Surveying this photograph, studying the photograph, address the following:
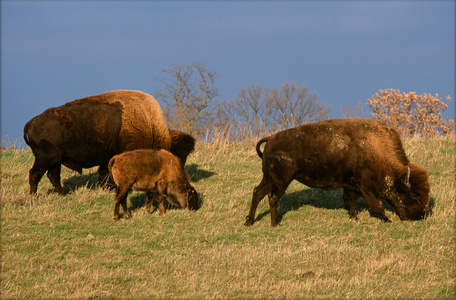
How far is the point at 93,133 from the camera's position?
440 inches

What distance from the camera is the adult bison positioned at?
11.0 m

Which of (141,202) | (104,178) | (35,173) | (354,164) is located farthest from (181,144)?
(354,164)

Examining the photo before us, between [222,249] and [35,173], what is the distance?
5.21 meters

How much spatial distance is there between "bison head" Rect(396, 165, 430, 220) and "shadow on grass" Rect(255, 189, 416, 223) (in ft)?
2.70

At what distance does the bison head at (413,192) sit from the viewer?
890cm

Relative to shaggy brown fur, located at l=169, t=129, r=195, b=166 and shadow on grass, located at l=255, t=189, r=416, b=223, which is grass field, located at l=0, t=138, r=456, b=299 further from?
shaggy brown fur, located at l=169, t=129, r=195, b=166

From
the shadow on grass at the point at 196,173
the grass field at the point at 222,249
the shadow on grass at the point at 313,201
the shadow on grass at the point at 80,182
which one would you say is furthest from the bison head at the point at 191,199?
the shadow on grass at the point at 80,182

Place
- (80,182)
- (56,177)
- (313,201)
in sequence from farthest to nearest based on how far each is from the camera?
(80,182) < (56,177) < (313,201)

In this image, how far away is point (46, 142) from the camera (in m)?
10.9

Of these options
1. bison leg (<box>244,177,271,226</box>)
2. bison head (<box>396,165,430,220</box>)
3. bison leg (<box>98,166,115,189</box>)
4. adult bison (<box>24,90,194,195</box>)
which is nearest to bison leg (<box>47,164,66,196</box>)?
adult bison (<box>24,90,194,195</box>)

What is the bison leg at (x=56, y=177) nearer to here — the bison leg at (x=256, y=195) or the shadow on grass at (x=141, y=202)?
the shadow on grass at (x=141, y=202)

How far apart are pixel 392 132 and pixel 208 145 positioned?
8.19 metres

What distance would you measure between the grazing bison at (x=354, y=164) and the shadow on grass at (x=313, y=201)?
97 centimetres

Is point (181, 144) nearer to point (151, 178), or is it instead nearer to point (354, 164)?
point (151, 178)
